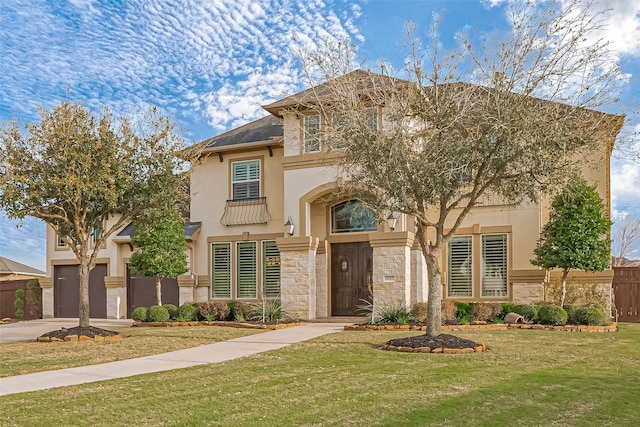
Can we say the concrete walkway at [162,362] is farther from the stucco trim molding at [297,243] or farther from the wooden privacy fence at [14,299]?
the wooden privacy fence at [14,299]

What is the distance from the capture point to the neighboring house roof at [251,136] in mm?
21562

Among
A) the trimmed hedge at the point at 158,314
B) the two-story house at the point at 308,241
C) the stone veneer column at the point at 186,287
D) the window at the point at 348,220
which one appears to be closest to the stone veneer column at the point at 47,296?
the two-story house at the point at 308,241

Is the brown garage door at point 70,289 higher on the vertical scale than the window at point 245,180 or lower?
lower

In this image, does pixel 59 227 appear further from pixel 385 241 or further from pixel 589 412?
pixel 589 412

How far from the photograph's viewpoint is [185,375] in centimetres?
942

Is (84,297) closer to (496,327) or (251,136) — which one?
(251,136)

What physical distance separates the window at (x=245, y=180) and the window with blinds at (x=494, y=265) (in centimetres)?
808

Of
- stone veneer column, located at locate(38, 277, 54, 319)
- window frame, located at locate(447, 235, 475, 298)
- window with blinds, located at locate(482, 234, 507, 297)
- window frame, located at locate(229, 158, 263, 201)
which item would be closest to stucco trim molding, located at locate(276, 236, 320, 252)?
window frame, located at locate(229, 158, 263, 201)

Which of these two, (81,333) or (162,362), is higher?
(162,362)

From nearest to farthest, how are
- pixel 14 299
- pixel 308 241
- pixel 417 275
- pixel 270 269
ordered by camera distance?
pixel 417 275, pixel 308 241, pixel 270 269, pixel 14 299

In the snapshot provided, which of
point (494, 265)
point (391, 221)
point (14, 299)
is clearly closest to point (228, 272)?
point (391, 221)

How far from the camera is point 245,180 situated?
2206 cm

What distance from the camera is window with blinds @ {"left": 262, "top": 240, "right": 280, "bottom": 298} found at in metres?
21.4

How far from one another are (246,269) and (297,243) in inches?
137
